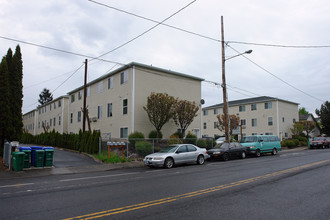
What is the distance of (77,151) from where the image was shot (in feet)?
75.7

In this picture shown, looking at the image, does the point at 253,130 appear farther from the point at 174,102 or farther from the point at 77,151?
the point at 77,151

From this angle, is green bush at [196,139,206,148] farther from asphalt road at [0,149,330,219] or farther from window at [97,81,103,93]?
window at [97,81,103,93]

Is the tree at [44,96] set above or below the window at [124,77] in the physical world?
above

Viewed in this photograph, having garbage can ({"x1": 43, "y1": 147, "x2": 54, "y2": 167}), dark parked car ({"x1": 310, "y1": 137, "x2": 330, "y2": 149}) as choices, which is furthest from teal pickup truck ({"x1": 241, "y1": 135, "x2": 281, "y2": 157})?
garbage can ({"x1": 43, "y1": 147, "x2": 54, "y2": 167})

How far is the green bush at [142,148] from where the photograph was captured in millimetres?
18156

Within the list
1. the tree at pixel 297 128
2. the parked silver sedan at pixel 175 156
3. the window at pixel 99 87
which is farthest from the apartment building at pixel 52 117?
the tree at pixel 297 128

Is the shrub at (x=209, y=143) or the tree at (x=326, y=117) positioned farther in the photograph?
the tree at (x=326, y=117)

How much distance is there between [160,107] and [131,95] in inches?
127

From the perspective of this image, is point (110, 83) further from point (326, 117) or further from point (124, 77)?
point (326, 117)

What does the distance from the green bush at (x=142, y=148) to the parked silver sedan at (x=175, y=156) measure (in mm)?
3012

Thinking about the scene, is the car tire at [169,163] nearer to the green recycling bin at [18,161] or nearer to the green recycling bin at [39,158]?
the green recycling bin at [39,158]

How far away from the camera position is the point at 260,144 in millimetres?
22078

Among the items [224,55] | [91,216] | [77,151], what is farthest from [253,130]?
[91,216]

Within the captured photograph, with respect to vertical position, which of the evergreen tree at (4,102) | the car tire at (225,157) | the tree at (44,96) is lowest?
the car tire at (225,157)
